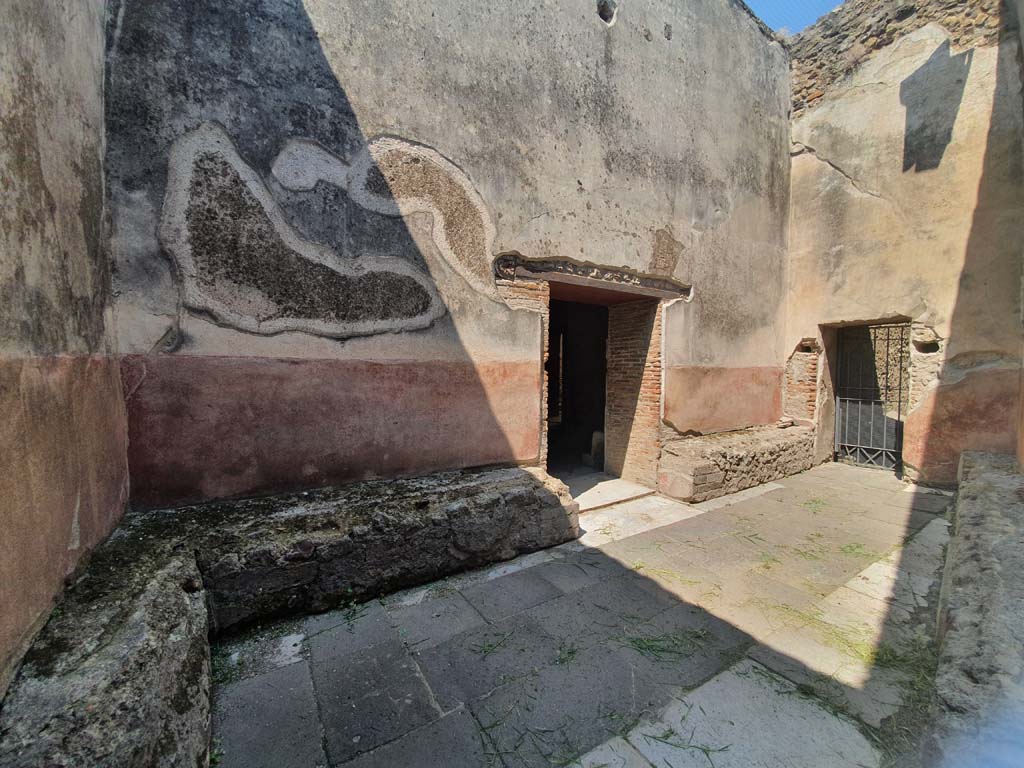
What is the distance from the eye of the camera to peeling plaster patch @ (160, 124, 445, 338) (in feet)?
8.79

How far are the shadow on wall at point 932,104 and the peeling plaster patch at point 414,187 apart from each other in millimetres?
5452

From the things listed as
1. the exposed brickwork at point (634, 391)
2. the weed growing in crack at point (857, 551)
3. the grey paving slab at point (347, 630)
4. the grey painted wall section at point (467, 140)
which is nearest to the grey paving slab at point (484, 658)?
the grey paving slab at point (347, 630)

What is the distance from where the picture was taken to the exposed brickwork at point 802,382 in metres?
6.28

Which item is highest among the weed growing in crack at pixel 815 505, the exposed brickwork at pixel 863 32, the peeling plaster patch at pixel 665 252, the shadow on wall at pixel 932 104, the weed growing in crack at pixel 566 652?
the exposed brickwork at pixel 863 32

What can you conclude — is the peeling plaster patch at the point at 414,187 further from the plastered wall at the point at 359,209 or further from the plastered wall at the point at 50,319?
the plastered wall at the point at 50,319

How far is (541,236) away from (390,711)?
363 centimetres

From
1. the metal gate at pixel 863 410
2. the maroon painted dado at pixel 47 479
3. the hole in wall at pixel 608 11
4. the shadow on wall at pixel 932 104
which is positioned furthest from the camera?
the metal gate at pixel 863 410

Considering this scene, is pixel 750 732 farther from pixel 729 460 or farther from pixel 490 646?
pixel 729 460

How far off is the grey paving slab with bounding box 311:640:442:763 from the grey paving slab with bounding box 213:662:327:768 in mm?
55

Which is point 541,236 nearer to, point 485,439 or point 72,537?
point 485,439

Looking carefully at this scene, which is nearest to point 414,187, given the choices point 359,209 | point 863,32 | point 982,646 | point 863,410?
point 359,209

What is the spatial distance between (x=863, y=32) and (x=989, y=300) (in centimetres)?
388

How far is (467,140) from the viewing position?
3.65 metres

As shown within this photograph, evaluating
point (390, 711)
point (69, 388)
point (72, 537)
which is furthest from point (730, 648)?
point (69, 388)
